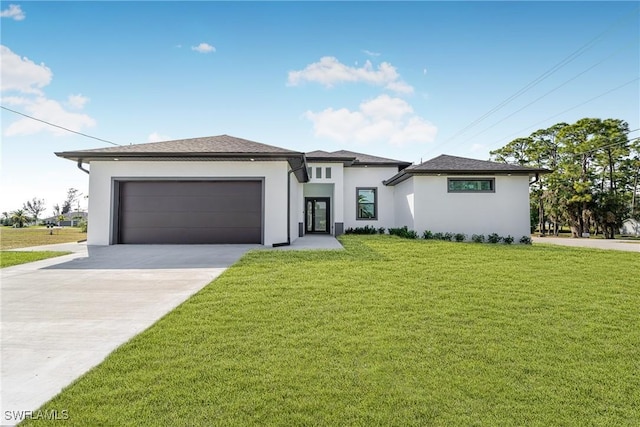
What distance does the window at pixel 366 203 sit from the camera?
652 inches

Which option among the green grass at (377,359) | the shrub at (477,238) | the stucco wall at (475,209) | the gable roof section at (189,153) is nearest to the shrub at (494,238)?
the stucco wall at (475,209)

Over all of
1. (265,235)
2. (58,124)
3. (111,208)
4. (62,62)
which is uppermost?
(62,62)

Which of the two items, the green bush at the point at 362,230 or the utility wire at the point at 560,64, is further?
the green bush at the point at 362,230

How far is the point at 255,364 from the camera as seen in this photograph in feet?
8.42

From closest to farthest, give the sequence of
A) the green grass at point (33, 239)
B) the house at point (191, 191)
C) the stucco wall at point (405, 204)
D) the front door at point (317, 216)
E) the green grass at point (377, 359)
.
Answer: the green grass at point (377, 359)
the house at point (191, 191)
the green grass at point (33, 239)
the stucco wall at point (405, 204)
the front door at point (317, 216)

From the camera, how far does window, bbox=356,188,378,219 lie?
54.3 ft

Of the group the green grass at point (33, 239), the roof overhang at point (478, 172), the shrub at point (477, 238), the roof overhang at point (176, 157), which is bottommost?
the green grass at point (33, 239)

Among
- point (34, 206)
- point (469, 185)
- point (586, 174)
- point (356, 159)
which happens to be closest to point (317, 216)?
point (356, 159)

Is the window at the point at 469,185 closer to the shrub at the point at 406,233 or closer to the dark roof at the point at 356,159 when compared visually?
the shrub at the point at 406,233

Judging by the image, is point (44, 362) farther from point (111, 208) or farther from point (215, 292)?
point (111, 208)

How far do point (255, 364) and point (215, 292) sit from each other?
2417mm

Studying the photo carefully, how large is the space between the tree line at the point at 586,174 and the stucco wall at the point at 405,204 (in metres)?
15.3

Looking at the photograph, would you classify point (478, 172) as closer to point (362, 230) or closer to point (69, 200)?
point (362, 230)

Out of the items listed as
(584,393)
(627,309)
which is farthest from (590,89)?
(584,393)
